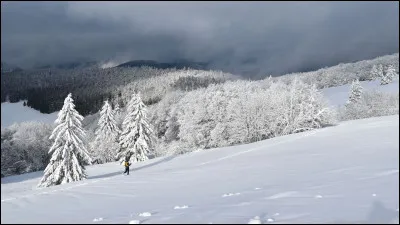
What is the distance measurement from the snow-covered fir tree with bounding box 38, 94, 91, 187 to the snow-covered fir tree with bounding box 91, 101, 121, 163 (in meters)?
31.4

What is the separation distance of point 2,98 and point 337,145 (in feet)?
86.6

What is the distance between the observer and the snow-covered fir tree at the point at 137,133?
5075 cm

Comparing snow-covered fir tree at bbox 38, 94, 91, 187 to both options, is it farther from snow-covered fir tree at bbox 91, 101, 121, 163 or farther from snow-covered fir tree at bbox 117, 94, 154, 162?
snow-covered fir tree at bbox 91, 101, 121, 163

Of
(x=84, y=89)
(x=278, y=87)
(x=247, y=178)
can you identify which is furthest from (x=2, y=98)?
(x=84, y=89)

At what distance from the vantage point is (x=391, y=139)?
94.7ft

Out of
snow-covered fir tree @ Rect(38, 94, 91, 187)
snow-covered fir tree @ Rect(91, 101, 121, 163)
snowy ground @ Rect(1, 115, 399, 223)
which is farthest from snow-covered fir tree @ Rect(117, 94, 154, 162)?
snowy ground @ Rect(1, 115, 399, 223)

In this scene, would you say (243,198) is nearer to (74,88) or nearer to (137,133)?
(137,133)

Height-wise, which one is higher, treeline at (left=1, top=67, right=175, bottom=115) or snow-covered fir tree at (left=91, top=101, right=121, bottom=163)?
treeline at (left=1, top=67, right=175, bottom=115)

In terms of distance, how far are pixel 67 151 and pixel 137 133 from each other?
21.8m

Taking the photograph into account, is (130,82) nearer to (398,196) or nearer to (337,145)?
(337,145)

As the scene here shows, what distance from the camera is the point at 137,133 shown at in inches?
2025

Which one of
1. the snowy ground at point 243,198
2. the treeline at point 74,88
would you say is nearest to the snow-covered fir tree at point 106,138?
the treeline at point 74,88

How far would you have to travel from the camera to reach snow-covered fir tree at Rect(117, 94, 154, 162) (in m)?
50.8

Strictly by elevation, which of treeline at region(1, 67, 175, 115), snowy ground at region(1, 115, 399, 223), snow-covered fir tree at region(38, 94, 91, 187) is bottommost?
snowy ground at region(1, 115, 399, 223)
